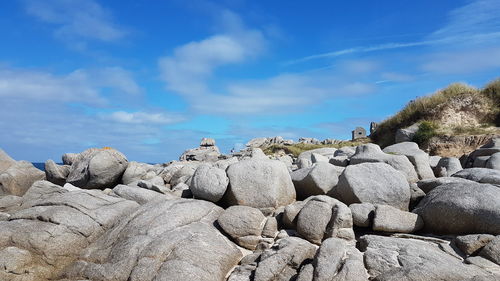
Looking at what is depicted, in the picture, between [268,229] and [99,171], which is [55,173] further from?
[268,229]

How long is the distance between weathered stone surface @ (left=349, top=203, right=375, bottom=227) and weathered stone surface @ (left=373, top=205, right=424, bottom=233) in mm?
221

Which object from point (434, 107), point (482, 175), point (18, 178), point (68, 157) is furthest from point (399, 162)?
point (68, 157)

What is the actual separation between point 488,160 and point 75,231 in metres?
16.6

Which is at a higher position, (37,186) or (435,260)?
(37,186)

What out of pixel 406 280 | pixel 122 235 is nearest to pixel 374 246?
pixel 406 280

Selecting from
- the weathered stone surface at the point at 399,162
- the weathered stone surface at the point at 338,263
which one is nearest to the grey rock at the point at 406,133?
the weathered stone surface at the point at 399,162

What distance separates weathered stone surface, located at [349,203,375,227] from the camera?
11914 mm

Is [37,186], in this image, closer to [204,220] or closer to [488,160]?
[204,220]

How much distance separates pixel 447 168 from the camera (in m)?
17.7

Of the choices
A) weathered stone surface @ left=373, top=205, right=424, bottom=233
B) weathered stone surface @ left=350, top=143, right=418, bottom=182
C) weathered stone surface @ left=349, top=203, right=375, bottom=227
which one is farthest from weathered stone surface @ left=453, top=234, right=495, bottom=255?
weathered stone surface @ left=350, top=143, right=418, bottom=182

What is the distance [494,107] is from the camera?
3259cm

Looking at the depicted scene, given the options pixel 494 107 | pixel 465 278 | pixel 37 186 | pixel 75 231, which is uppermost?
pixel 494 107

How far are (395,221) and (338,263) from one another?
290cm

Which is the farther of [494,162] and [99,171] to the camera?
[99,171]
